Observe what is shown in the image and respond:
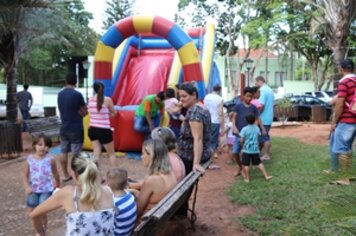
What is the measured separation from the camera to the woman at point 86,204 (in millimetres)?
3064

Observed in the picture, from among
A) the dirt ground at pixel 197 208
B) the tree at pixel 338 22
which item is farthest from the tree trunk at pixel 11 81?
the tree at pixel 338 22

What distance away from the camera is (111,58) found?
34.9ft

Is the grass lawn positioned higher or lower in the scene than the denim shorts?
lower

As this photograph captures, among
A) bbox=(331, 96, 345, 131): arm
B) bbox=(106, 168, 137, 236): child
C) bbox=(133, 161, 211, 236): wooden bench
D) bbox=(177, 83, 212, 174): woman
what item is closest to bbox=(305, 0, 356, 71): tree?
bbox=(331, 96, 345, 131): arm

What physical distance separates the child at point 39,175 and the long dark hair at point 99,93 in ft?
8.44

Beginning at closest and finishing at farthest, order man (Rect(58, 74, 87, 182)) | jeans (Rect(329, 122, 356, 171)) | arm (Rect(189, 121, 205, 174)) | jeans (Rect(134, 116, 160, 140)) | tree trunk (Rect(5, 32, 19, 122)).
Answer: arm (Rect(189, 121, 205, 174))
jeans (Rect(329, 122, 356, 171))
man (Rect(58, 74, 87, 182))
jeans (Rect(134, 116, 160, 140))
tree trunk (Rect(5, 32, 19, 122))

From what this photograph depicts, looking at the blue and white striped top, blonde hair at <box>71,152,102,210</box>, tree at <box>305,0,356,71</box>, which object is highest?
tree at <box>305,0,356,71</box>

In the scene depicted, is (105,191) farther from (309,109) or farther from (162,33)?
(309,109)

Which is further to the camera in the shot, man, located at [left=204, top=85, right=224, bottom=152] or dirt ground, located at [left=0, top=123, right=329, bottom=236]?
man, located at [left=204, top=85, right=224, bottom=152]

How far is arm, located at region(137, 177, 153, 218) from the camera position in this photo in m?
3.82

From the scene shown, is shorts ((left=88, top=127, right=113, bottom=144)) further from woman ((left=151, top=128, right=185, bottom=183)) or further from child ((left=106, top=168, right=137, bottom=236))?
child ((left=106, top=168, right=137, bottom=236))

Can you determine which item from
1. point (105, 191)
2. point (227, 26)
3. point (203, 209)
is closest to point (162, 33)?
point (203, 209)

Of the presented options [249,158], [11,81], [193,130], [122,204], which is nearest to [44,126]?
[11,81]

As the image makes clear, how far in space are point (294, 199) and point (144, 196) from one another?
3.07 m
